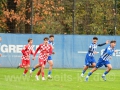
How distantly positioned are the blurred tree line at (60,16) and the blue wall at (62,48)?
1.06 m

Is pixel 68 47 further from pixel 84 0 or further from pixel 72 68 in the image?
pixel 84 0

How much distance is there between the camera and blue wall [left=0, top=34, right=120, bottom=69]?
32.4 metres

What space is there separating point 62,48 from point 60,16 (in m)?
4.34

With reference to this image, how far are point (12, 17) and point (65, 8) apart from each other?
13.4ft

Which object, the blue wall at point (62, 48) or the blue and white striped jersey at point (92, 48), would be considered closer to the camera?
the blue and white striped jersey at point (92, 48)

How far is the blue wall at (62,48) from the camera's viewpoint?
3244 centimetres

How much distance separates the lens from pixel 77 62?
33.3 metres

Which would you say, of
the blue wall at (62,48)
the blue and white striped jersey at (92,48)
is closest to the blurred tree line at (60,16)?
the blue wall at (62,48)

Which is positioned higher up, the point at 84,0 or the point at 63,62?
the point at 84,0

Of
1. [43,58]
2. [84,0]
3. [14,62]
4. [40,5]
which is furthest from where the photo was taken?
[40,5]

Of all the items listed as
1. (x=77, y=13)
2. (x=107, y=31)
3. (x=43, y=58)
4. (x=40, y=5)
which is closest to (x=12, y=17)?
(x=40, y=5)

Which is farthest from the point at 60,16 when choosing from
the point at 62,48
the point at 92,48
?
the point at 92,48

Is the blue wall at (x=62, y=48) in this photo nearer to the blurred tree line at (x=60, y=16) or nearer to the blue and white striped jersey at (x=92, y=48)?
the blurred tree line at (x=60, y=16)

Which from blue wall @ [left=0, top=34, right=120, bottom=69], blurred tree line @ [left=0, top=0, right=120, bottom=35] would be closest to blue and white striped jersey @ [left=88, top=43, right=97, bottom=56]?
blue wall @ [left=0, top=34, right=120, bottom=69]
